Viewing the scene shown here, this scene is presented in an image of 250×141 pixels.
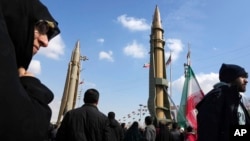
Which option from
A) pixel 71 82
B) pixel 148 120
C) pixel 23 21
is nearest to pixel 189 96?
pixel 148 120

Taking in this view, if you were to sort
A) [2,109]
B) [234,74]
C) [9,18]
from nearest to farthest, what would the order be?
[2,109] → [9,18] → [234,74]

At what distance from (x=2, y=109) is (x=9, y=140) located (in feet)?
0.24

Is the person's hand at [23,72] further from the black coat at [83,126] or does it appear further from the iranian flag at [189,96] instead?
the iranian flag at [189,96]

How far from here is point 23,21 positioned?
37.3 inches

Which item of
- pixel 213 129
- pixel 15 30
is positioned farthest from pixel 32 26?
pixel 213 129

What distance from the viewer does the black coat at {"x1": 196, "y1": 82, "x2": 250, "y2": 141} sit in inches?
129

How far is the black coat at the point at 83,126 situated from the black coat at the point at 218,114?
1.29 metres

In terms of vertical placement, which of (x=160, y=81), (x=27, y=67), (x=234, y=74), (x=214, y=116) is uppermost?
(x=160, y=81)

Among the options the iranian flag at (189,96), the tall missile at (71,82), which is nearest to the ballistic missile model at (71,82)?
the tall missile at (71,82)

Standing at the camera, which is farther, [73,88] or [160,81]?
[73,88]

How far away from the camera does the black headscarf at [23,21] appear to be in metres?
0.92

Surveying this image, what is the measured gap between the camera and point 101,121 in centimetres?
423

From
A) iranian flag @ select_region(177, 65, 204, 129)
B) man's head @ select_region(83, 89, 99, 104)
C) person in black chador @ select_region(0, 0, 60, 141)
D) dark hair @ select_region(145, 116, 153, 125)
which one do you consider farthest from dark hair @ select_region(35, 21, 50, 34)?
iranian flag @ select_region(177, 65, 204, 129)

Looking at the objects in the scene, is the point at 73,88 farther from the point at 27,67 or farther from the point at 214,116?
the point at 27,67
